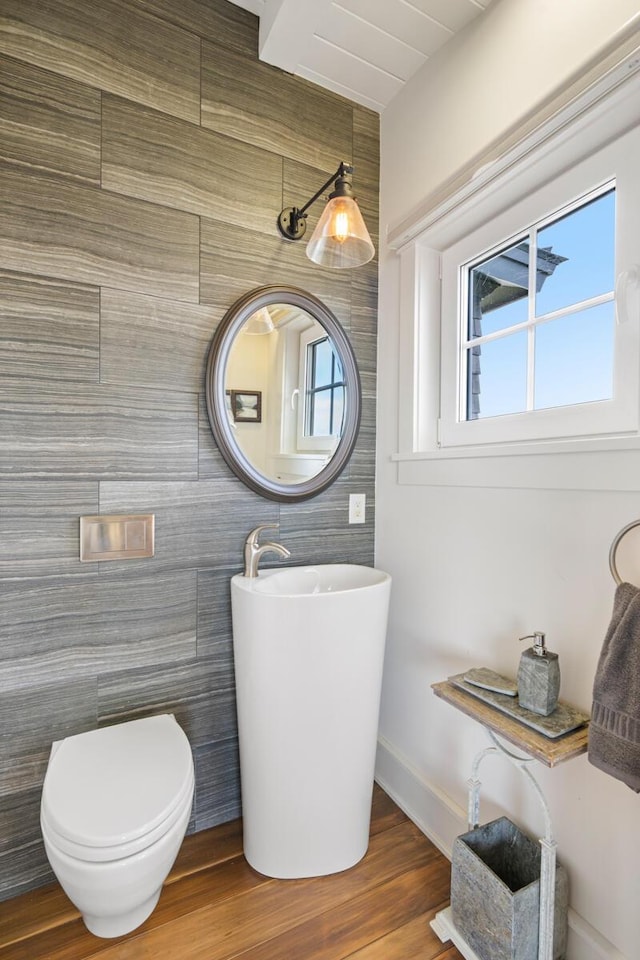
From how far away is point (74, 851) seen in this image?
0.98 m

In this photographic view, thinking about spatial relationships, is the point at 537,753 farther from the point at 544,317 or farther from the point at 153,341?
the point at 153,341

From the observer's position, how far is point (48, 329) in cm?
132

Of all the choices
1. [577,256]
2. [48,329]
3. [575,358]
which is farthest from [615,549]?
[48,329]

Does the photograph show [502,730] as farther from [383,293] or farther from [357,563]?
[383,293]

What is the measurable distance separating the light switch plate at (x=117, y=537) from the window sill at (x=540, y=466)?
2.96ft

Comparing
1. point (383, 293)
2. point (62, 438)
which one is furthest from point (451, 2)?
point (62, 438)

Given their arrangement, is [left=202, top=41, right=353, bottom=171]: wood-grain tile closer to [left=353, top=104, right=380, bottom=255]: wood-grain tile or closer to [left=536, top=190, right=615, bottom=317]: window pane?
[left=353, top=104, right=380, bottom=255]: wood-grain tile

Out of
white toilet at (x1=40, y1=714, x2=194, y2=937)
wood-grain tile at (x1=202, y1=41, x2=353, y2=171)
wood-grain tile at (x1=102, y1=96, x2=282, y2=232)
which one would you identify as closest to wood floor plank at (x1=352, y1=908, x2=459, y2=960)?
white toilet at (x1=40, y1=714, x2=194, y2=937)

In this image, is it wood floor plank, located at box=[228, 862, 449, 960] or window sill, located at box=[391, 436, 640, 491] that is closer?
window sill, located at box=[391, 436, 640, 491]

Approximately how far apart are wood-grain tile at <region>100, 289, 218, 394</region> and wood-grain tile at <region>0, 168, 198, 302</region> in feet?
0.15

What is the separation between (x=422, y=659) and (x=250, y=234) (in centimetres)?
155

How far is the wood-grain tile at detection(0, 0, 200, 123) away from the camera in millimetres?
1282

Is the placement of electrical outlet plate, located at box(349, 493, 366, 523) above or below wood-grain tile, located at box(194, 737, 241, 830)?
above

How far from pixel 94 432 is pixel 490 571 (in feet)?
3.97
